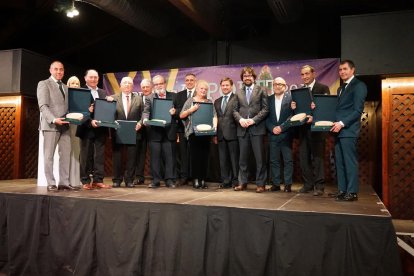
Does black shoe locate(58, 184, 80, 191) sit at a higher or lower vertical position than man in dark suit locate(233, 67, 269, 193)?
lower

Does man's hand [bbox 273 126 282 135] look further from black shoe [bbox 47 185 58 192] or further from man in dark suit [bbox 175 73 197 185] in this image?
black shoe [bbox 47 185 58 192]

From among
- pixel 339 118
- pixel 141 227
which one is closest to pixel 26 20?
pixel 141 227

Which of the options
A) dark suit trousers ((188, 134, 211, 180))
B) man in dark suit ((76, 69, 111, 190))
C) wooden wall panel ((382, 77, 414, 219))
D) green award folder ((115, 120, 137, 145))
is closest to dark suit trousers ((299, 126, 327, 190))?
dark suit trousers ((188, 134, 211, 180))

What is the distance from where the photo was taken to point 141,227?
305 cm

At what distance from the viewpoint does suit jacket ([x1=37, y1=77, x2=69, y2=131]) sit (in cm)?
379

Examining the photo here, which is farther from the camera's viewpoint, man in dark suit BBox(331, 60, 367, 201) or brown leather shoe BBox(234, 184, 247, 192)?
brown leather shoe BBox(234, 184, 247, 192)

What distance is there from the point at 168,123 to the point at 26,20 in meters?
5.86

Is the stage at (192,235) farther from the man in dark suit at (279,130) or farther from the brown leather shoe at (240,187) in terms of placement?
the brown leather shoe at (240,187)

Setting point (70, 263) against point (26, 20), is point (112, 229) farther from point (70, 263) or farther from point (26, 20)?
point (26, 20)

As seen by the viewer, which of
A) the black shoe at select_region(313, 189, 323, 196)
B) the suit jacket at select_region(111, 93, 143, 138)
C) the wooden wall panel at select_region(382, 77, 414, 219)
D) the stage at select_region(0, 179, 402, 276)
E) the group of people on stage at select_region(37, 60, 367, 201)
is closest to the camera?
the stage at select_region(0, 179, 402, 276)

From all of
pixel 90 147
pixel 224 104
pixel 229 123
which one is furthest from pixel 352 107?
pixel 90 147

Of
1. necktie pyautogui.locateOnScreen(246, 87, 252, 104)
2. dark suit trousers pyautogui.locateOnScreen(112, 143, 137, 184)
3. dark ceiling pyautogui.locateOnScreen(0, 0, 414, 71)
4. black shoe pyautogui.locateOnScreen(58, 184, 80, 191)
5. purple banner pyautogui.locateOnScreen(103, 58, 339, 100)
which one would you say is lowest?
black shoe pyautogui.locateOnScreen(58, 184, 80, 191)

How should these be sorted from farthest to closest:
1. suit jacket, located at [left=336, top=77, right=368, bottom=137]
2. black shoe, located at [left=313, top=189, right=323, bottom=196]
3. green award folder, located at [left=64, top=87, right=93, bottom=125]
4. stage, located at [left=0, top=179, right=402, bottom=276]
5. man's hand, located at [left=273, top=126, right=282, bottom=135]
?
man's hand, located at [left=273, top=126, right=282, bottom=135] < green award folder, located at [left=64, top=87, right=93, bottom=125] < black shoe, located at [left=313, top=189, right=323, bottom=196] < suit jacket, located at [left=336, top=77, right=368, bottom=137] < stage, located at [left=0, top=179, right=402, bottom=276]

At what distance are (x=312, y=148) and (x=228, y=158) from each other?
1.11 meters
